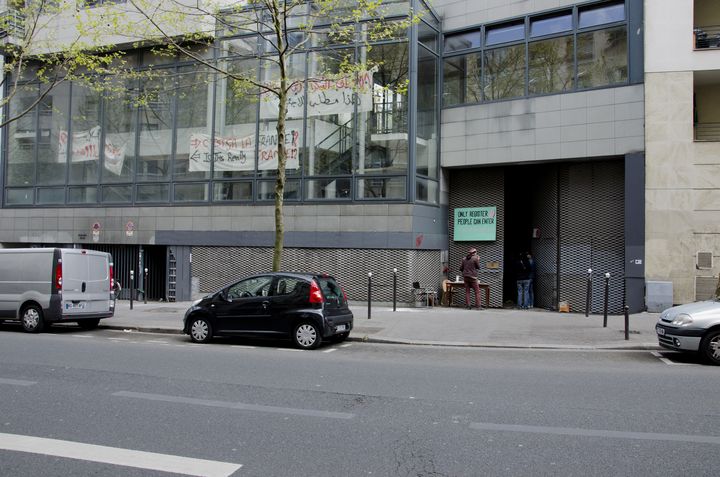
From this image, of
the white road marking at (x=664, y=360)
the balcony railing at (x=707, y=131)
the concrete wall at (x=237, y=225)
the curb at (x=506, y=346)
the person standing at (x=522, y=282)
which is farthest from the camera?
the person standing at (x=522, y=282)

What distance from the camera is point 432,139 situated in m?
19.1

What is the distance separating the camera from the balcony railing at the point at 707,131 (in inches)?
680

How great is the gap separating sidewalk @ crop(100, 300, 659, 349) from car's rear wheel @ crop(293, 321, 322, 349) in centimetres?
156

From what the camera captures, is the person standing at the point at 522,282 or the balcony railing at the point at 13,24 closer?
the person standing at the point at 522,282

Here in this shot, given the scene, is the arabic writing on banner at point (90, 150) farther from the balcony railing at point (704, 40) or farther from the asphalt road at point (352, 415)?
the balcony railing at point (704, 40)

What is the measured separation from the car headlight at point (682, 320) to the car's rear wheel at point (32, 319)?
42.0 ft

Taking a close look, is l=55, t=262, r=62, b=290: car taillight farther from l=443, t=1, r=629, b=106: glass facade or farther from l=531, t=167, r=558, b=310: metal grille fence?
l=531, t=167, r=558, b=310: metal grille fence

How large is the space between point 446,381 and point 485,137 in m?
11.9

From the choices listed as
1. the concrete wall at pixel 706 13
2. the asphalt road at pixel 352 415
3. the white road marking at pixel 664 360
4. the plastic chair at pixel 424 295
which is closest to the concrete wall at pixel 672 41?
the concrete wall at pixel 706 13

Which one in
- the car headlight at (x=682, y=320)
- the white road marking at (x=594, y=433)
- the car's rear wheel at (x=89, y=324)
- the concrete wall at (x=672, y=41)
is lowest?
the car's rear wheel at (x=89, y=324)

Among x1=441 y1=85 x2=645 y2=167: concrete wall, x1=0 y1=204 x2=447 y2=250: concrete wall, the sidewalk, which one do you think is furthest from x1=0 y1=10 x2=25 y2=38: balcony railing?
x1=441 y1=85 x2=645 y2=167: concrete wall

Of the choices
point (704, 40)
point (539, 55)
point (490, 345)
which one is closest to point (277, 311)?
point (490, 345)

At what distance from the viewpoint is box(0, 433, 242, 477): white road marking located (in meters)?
4.66

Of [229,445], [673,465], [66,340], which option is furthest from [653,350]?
[66,340]
